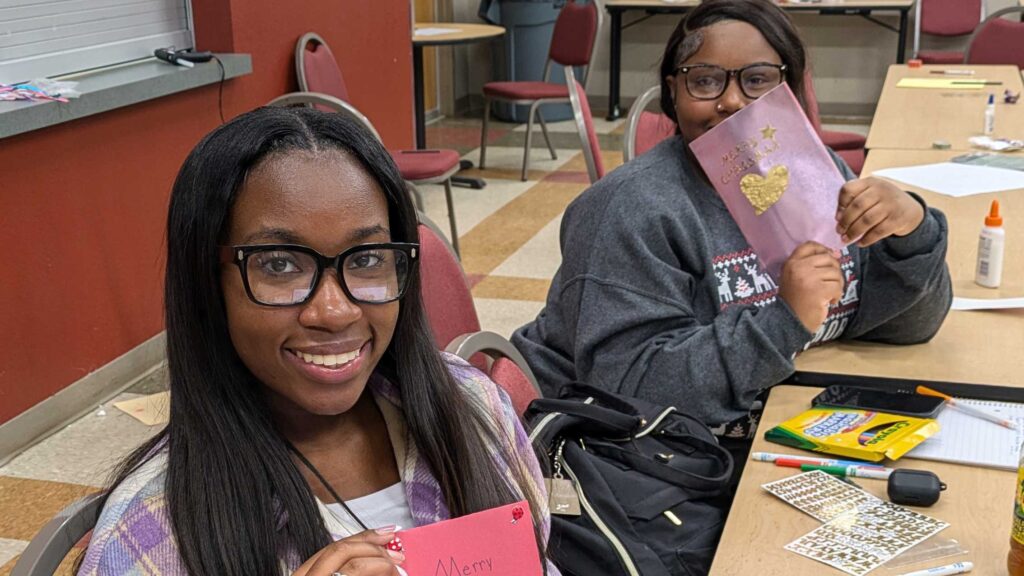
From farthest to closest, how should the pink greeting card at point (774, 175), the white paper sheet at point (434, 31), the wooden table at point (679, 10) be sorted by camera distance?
the wooden table at point (679, 10) < the white paper sheet at point (434, 31) < the pink greeting card at point (774, 175)

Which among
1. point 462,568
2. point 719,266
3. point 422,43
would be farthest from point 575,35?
point 462,568

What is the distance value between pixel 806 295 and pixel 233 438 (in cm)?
94

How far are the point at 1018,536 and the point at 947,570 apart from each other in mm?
87

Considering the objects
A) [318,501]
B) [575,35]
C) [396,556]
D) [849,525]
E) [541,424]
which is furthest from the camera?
[575,35]

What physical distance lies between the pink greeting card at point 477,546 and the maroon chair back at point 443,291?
59 cm

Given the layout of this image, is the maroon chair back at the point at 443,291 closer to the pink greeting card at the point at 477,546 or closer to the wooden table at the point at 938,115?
the pink greeting card at the point at 477,546

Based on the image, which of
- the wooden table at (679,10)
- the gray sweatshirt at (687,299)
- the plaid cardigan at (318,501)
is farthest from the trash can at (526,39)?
the plaid cardigan at (318,501)

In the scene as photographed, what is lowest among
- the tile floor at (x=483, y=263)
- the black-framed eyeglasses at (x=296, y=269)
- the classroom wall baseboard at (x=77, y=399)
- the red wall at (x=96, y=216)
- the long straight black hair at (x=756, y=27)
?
the tile floor at (x=483, y=263)

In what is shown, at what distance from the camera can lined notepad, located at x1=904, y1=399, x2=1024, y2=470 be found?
1419mm

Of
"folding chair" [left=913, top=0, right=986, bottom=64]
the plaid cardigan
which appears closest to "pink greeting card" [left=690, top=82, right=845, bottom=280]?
the plaid cardigan

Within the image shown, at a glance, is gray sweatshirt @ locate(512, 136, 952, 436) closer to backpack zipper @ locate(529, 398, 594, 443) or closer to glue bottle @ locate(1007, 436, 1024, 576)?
backpack zipper @ locate(529, 398, 594, 443)

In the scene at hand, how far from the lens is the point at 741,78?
1.84 meters

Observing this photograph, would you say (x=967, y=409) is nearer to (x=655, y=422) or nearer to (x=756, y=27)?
(x=655, y=422)

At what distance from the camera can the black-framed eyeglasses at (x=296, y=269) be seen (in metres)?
1.01
